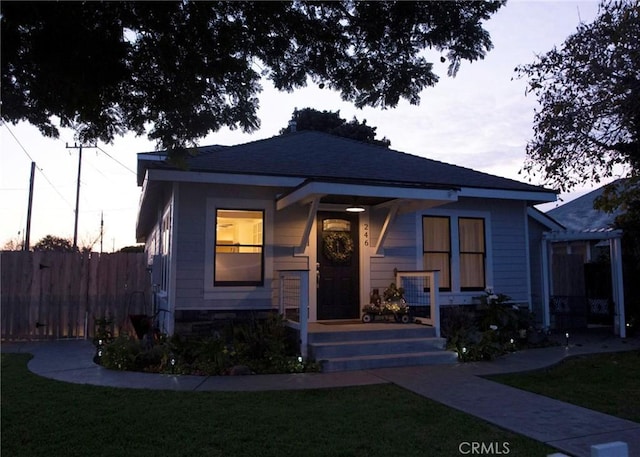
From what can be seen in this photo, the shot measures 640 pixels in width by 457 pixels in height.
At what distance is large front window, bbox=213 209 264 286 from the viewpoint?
9227 millimetres

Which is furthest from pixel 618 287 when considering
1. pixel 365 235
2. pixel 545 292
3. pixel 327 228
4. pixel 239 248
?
pixel 239 248

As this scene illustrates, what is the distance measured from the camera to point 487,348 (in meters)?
8.72

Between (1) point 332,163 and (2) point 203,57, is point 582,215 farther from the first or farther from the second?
(2) point 203,57

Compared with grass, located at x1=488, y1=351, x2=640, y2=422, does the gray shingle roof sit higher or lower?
higher

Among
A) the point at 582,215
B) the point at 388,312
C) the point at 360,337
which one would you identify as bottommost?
the point at 360,337

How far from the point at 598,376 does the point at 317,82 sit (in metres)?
5.79

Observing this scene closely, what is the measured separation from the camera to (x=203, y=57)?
4969 millimetres

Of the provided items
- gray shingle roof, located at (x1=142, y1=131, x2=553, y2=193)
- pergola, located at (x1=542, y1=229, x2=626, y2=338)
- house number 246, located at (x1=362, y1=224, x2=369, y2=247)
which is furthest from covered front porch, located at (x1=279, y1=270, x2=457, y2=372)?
pergola, located at (x1=542, y1=229, x2=626, y2=338)

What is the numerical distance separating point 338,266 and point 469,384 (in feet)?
12.7

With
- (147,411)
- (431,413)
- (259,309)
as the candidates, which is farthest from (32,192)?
(431,413)

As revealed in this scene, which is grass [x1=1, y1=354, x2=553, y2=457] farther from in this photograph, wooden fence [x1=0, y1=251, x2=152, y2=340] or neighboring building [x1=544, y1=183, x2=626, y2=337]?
neighboring building [x1=544, y1=183, x2=626, y2=337]

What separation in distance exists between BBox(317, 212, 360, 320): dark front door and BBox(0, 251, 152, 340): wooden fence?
14.8 ft

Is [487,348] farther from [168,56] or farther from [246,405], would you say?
[168,56]

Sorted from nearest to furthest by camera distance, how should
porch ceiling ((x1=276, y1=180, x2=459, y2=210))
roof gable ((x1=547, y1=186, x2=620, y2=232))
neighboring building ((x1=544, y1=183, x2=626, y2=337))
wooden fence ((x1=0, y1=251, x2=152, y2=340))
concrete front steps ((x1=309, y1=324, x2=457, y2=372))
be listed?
concrete front steps ((x1=309, y1=324, x2=457, y2=372)), porch ceiling ((x1=276, y1=180, x2=459, y2=210)), wooden fence ((x1=0, y1=251, x2=152, y2=340)), neighboring building ((x1=544, y1=183, x2=626, y2=337)), roof gable ((x1=547, y1=186, x2=620, y2=232))
